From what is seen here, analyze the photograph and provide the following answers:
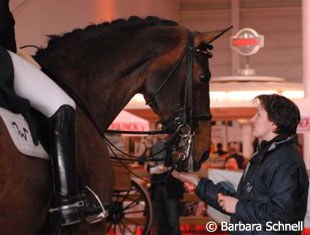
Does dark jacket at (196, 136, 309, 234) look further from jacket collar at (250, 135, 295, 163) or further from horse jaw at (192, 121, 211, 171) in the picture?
horse jaw at (192, 121, 211, 171)

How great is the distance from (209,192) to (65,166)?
88cm

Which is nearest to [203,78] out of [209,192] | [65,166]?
[209,192]

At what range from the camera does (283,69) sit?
25.5 meters

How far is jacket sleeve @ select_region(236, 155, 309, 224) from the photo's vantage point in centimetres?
320

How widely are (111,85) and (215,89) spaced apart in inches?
431

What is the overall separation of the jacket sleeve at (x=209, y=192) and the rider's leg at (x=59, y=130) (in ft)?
2.48

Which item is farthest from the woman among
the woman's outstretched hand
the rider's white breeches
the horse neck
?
the rider's white breeches

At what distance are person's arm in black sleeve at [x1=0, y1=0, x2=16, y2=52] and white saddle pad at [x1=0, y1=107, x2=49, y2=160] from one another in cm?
42

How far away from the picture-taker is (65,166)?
316 cm

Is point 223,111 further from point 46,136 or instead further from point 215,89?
point 46,136

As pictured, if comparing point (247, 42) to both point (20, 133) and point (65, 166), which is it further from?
point (20, 133)

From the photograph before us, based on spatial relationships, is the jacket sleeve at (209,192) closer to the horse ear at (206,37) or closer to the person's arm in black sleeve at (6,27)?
the horse ear at (206,37)

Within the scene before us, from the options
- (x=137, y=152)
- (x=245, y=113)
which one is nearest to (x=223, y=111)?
(x=245, y=113)

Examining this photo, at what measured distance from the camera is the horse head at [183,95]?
3852 mm
